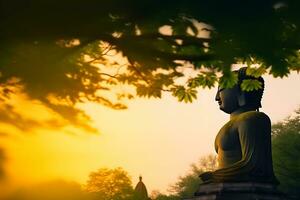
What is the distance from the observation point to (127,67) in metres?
6.61

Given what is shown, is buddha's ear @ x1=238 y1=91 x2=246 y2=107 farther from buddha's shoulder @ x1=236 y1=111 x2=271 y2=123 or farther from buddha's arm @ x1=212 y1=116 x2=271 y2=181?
buddha's arm @ x1=212 y1=116 x2=271 y2=181

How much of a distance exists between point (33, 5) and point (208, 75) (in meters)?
3.96

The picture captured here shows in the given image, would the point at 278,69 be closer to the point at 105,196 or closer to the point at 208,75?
the point at 208,75

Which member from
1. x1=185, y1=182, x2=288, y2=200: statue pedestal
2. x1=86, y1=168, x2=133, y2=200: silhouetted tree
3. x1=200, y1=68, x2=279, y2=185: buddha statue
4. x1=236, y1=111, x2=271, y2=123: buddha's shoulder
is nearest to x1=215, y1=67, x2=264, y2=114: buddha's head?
x1=200, y1=68, x2=279, y2=185: buddha statue

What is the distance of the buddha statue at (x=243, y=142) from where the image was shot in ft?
46.8

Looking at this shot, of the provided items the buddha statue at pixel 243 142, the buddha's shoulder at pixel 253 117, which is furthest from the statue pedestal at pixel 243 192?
the buddha's shoulder at pixel 253 117

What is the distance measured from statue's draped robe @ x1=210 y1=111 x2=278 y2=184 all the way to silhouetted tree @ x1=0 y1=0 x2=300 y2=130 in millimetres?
8225

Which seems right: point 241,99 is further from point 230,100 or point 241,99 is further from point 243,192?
point 243,192

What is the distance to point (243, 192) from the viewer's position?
537 inches

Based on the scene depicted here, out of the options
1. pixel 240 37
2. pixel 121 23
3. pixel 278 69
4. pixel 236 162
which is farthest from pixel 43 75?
pixel 236 162

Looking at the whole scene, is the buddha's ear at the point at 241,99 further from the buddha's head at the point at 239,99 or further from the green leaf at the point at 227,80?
the green leaf at the point at 227,80

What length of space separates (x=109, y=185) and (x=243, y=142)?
29.8 m

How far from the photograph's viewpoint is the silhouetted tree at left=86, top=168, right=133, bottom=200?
4153cm

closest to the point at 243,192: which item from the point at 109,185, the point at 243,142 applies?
the point at 243,142
